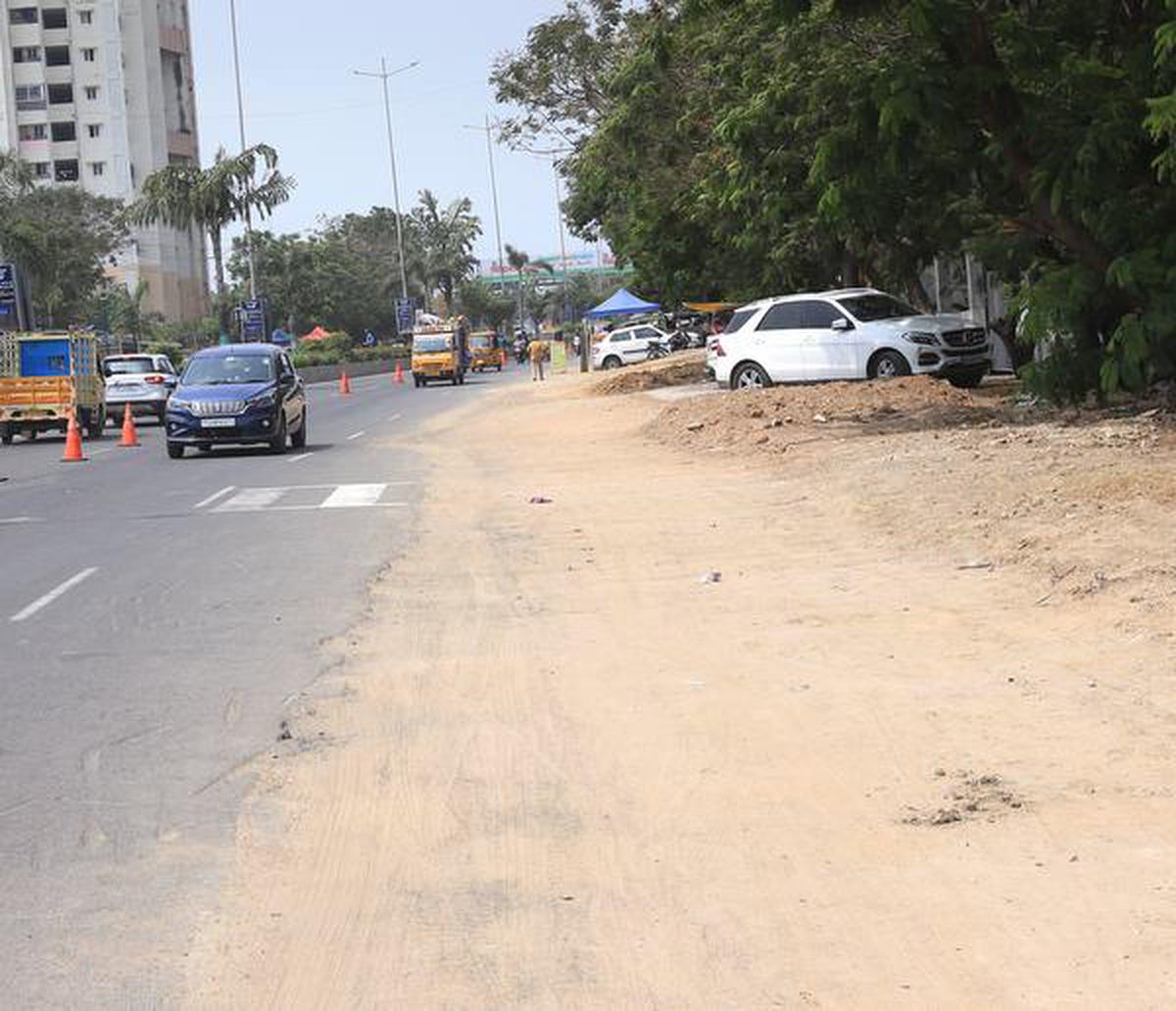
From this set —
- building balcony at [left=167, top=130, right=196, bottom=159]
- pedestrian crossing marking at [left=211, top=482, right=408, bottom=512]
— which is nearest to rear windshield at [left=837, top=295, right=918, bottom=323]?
pedestrian crossing marking at [left=211, top=482, right=408, bottom=512]

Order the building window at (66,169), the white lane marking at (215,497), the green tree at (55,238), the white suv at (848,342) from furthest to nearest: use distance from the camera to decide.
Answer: the building window at (66,169) → the green tree at (55,238) → the white suv at (848,342) → the white lane marking at (215,497)

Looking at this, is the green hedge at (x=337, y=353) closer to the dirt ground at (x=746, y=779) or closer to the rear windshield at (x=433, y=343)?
the rear windshield at (x=433, y=343)

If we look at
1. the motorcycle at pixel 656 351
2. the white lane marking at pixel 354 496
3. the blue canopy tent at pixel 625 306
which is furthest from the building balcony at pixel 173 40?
the white lane marking at pixel 354 496

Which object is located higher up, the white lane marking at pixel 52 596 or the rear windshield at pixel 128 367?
the rear windshield at pixel 128 367

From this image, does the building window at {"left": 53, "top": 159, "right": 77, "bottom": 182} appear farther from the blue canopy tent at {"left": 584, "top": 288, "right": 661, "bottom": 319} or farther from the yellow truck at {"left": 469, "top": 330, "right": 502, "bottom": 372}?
the blue canopy tent at {"left": 584, "top": 288, "right": 661, "bottom": 319}

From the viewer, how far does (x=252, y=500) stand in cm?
2019

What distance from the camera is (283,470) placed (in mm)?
24562

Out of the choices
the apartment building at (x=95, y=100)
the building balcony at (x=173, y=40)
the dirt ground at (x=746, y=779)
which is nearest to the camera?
the dirt ground at (x=746, y=779)

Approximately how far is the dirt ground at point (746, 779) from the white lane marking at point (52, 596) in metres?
2.30

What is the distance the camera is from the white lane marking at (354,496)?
19.0m

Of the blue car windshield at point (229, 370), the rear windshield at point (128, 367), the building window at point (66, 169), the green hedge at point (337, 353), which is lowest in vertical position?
the blue car windshield at point (229, 370)

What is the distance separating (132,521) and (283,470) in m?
6.27

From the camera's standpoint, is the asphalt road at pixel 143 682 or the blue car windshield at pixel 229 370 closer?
the asphalt road at pixel 143 682

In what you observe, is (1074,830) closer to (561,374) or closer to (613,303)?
(561,374)
